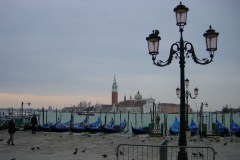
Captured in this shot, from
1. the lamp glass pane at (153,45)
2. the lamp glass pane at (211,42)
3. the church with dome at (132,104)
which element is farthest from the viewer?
the church with dome at (132,104)

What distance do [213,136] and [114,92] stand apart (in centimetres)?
12318

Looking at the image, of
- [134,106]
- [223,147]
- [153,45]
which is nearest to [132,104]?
[134,106]

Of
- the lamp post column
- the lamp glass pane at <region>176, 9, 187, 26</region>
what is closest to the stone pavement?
the lamp post column

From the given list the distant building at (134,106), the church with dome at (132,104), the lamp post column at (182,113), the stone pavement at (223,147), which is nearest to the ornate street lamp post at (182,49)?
the lamp post column at (182,113)

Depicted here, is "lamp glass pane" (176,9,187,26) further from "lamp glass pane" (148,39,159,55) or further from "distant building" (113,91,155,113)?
"distant building" (113,91,155,113)

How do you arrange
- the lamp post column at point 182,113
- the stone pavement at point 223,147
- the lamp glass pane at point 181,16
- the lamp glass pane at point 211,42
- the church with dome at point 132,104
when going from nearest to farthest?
the lamp post column at point 182,113 < the lamp glass pane at point 181,16 < the lamp glass pane at point 211,42 < the stone pavement at point 223,147 < the church with dome at point 132,104

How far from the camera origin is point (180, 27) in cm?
787

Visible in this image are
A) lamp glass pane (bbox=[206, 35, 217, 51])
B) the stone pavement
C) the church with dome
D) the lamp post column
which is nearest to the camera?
the lamp post column

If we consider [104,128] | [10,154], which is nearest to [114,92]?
[104,128]

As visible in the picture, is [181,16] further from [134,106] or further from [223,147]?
[134,106]

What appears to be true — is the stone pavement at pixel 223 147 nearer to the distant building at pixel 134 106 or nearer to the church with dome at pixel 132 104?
the church with dome at pixel 132 104

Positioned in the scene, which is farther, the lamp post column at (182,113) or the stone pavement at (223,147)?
the stone pavement at (223,147)

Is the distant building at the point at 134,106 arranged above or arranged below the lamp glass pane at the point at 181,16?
below

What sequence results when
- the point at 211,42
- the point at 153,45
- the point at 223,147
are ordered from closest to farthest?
1. the point at 211,42
2. the point at 153,45
3. the point at 223,147
